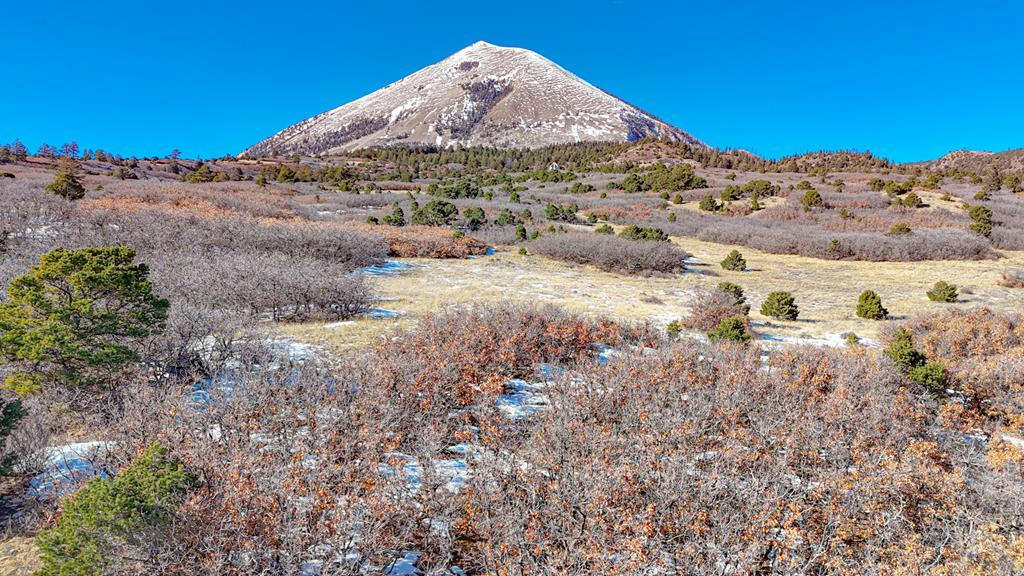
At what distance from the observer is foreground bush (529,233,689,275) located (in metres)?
14.8

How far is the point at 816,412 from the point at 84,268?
732cm

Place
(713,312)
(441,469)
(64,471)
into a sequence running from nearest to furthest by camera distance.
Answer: (64,471) < (441,469) < (713,312)

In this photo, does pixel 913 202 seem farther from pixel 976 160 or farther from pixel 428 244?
pixel 976 160

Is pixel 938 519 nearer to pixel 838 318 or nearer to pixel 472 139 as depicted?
pixel 838 318

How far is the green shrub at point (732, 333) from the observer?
7.67 meters

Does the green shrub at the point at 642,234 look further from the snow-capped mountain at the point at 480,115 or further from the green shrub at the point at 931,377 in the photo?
the snow-capped mountain at the point at 480,115

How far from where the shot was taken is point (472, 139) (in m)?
91.9

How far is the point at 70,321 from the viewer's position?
4.60 metres

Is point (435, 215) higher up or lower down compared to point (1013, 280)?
higher up

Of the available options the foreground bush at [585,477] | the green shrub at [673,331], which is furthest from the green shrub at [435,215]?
the foreground bush at [585,477]

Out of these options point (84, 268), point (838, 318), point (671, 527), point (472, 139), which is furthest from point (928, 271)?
point (472, 139)

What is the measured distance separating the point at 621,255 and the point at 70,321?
1301 cm

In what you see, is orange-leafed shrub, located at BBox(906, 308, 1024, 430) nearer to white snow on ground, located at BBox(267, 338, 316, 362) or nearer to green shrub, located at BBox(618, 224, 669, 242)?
white snow on ground, located at BBox(267, 338, 316, 362)

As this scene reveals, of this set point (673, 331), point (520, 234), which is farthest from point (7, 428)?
point (520, 234)
